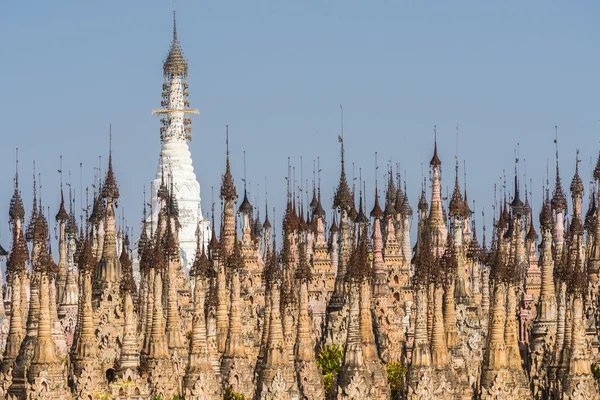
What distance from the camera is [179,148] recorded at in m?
131

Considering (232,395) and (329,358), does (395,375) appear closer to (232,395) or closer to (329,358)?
(329,358)

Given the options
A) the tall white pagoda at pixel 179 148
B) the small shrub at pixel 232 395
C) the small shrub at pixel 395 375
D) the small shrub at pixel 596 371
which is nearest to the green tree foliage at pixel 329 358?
the small shrub at pixel 395 375

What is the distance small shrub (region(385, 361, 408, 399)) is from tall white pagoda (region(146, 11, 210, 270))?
57058mm

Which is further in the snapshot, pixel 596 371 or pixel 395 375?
pixel 596 371

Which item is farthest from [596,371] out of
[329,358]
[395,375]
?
[329,358]

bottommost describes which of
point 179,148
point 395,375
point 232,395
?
point 232,395

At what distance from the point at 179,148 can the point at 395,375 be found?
67.7m

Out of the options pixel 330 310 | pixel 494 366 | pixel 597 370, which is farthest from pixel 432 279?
pixel 330 310

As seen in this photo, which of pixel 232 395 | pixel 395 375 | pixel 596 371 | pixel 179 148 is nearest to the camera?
Result: pixel 232 395

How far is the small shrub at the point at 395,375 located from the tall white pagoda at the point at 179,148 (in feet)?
187

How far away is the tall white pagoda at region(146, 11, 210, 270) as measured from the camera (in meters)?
126

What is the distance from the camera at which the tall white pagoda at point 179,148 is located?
12550cm

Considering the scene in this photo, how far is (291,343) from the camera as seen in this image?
64.7m

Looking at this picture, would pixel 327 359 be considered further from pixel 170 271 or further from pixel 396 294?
pixel 396 294
